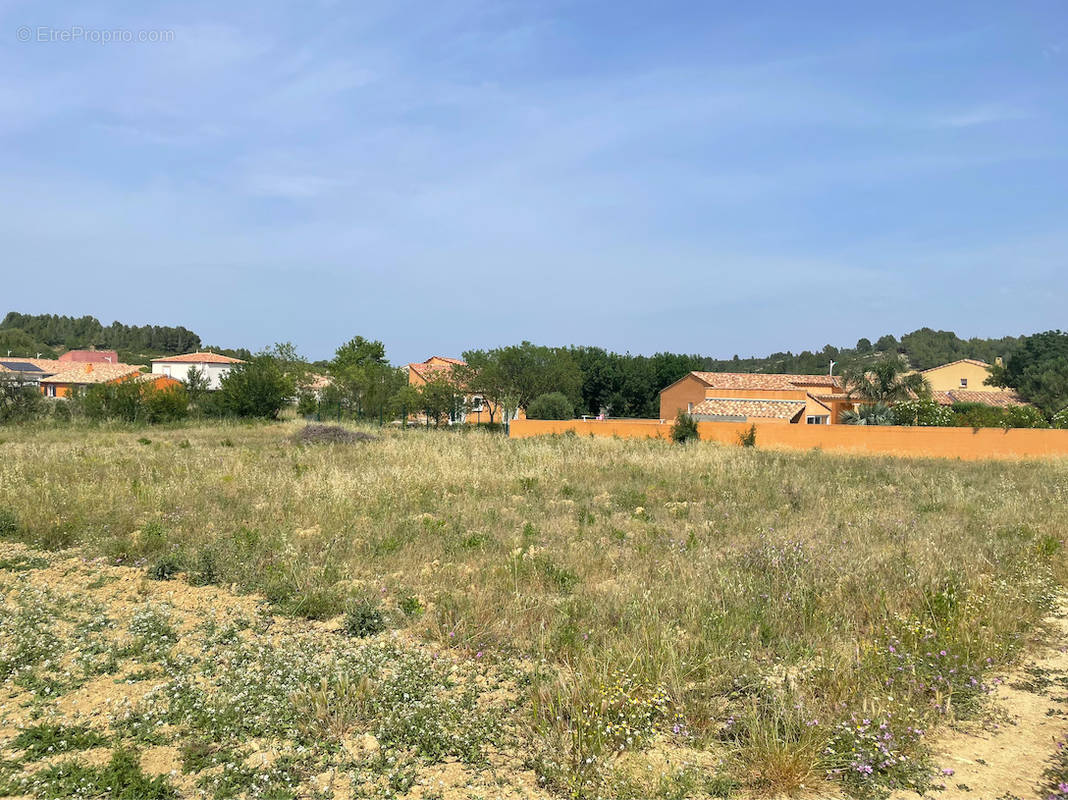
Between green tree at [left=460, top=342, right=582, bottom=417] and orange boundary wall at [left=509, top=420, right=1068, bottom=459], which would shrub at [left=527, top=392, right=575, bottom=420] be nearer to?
green tree at [left=460, top=342, right=582, bottom=417]

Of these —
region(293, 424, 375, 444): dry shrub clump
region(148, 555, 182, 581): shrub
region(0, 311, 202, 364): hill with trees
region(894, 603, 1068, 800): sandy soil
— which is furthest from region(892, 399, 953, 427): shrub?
region(0, 311, 202, 364): hill with trees

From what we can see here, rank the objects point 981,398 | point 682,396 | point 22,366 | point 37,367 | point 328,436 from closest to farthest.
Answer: point 328,436
point 682,396
point 981,398
point 22,366
point 37,367

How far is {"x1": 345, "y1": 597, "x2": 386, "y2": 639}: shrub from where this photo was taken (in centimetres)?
566

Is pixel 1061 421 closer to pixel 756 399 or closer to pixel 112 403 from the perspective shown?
pixel 756 399

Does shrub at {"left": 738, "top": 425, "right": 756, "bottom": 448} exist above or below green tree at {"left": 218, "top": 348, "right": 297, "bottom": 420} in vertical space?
below

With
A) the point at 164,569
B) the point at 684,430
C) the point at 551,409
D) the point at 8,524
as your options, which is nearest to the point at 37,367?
the point at 551,409

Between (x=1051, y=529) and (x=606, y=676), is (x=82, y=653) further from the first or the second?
(x=1051, y=529)

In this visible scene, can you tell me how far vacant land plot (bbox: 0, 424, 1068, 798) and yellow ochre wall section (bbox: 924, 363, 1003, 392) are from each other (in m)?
62.9

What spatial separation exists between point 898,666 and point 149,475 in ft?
40.1

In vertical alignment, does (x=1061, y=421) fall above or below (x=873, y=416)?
below

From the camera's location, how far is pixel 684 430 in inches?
1125

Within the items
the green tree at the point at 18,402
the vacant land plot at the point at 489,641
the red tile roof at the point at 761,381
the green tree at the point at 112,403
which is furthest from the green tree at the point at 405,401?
the vacant land plot at the point at 489,641

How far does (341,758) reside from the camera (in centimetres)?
385

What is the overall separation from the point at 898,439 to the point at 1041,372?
38.0m
